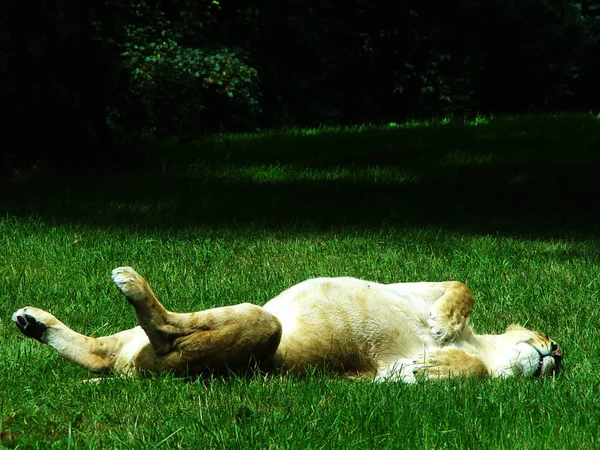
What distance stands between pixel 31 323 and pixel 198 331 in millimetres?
834

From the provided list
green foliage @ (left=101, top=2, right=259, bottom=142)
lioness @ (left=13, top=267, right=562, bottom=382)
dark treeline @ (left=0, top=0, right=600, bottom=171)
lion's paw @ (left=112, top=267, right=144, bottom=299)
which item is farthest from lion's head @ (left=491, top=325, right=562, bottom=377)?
dark treeline @ (left=0, top=0, right=600, bottom=171)

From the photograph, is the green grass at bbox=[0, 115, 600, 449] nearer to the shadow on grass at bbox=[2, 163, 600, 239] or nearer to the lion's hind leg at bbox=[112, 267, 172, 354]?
the shadow on grass at bbox=[2, 163, 600, 239]

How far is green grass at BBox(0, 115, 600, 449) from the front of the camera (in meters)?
3.65

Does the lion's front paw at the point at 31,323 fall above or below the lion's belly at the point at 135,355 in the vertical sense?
above

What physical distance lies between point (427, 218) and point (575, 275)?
2.81 m

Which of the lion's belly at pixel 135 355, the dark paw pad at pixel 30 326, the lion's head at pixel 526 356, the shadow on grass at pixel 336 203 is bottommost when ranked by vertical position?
the shadow on grass at pixel 336 203

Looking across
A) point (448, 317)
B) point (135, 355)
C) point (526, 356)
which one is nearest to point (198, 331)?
point (135, 355)

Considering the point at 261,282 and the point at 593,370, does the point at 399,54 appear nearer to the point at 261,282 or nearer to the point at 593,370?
the point at 261,282

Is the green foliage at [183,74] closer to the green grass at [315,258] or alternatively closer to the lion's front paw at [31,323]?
the green grass at [315,258]

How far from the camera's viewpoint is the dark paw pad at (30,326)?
13.9 ft

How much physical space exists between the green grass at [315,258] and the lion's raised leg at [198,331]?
0.11 m

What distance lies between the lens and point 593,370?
15.6 feet

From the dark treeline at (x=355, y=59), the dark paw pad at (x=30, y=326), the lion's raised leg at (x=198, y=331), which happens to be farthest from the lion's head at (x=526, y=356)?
the dark treeline at (x=355, y=59)

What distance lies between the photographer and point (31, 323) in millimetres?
4254
